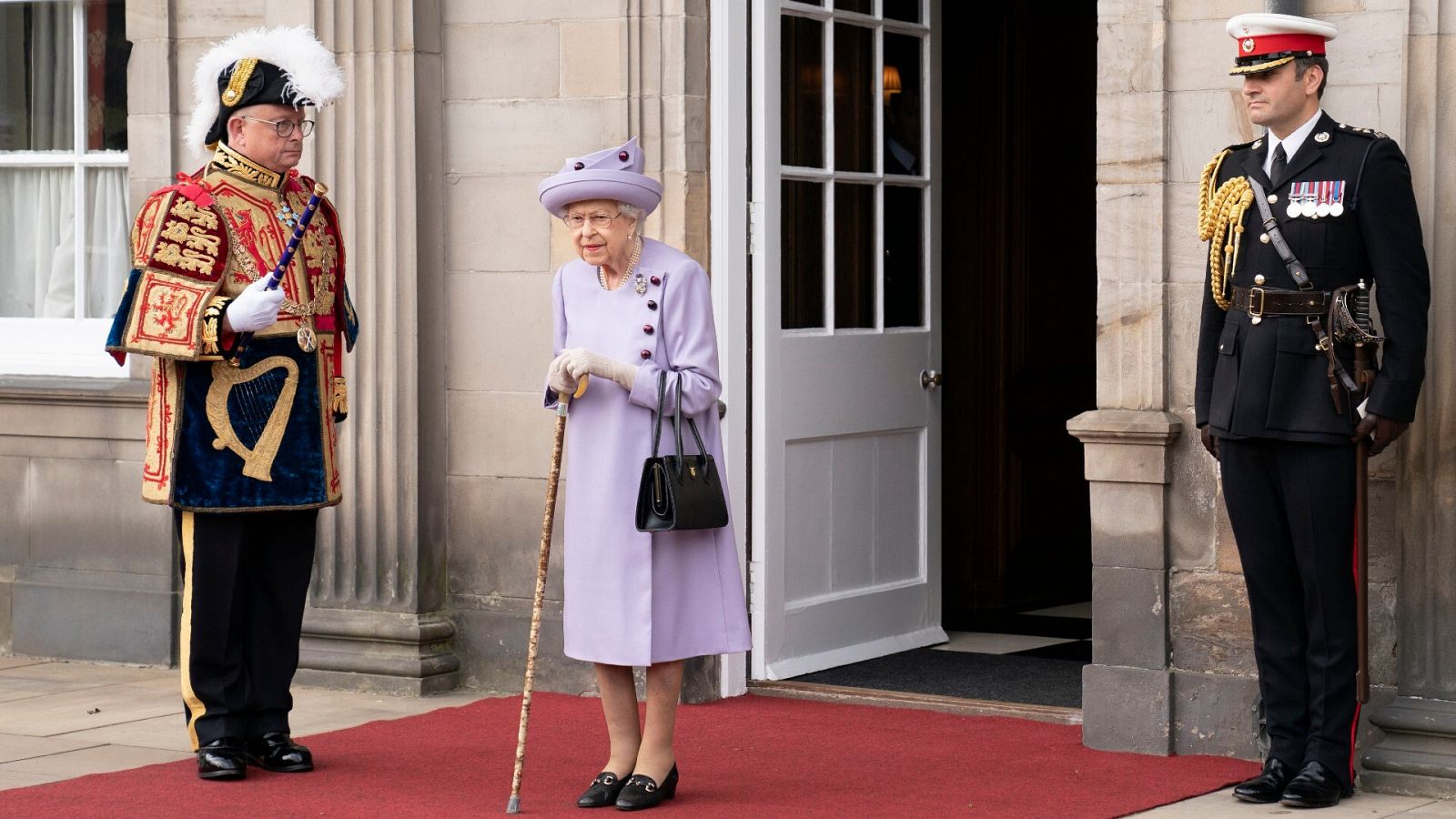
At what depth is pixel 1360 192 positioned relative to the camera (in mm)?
5176

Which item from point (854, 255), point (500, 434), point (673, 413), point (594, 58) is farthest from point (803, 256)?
point (673, 413)

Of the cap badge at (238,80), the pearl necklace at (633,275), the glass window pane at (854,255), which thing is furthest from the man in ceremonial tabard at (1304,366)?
the cap badge at (238,80)

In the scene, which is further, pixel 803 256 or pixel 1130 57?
pixel 803 256

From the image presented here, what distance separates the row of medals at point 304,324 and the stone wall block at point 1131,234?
6.71 feet

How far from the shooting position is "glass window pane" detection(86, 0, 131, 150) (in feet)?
26.0

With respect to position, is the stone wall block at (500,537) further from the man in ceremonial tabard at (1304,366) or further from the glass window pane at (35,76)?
the man in ceremonial tabard at (1304,366)

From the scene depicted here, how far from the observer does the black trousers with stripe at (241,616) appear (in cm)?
571

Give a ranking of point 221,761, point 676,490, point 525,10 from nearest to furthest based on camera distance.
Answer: point 676,490 < point 221,761 < point 525,10

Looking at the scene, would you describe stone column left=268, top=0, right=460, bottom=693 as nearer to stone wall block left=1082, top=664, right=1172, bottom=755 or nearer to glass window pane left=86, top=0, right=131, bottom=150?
glass window pane left=86, top=0, right=131, bottom=150

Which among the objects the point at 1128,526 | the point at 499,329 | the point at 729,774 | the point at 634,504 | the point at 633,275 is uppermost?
the point at 633,275

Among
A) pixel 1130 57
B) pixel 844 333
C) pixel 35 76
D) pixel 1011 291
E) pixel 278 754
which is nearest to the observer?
pixel 278 754

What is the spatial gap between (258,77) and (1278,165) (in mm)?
2500

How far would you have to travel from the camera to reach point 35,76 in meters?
8.12

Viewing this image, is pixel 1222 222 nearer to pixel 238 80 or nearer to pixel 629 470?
pixel 629 470
